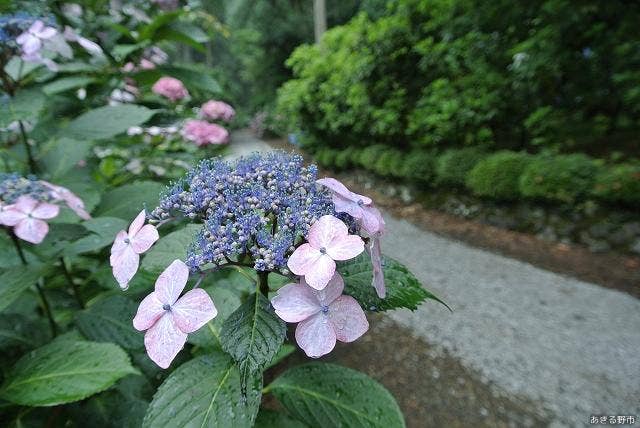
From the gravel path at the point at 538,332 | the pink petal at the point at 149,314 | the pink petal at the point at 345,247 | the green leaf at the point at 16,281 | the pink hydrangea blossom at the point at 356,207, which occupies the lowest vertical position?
A: the gravel path at the point at 538,332

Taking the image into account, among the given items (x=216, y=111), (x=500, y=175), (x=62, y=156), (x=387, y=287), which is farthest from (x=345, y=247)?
(x=500, y=175)

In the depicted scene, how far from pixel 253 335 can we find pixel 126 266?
0.74 ft

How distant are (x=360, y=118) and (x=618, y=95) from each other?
364cm

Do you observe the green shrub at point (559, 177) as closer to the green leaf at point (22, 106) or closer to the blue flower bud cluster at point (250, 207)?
the blue flower bud cluster at point (250, 207)

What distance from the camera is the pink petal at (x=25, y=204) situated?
0.89 m

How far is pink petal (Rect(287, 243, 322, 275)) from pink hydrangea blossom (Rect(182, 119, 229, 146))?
8.33ft

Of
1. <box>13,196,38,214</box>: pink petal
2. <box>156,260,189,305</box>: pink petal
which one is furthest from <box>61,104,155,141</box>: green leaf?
<box>156,260,189,305</box>: pink petal

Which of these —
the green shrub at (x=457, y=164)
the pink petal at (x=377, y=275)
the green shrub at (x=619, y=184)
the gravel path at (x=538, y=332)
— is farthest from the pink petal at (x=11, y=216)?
the green shrub at (x=457, y=164)

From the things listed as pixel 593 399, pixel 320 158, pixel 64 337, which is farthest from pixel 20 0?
pixel 320 158

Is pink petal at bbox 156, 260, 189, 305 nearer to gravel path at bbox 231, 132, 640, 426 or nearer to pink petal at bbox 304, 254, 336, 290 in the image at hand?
pink petal at bbox 304, 254, 336, 290

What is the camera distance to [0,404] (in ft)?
3.03

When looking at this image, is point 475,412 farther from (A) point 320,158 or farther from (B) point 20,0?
(A) point 320,158

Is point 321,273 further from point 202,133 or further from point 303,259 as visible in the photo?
point 202,133

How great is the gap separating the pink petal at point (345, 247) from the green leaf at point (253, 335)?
0.45 ft
